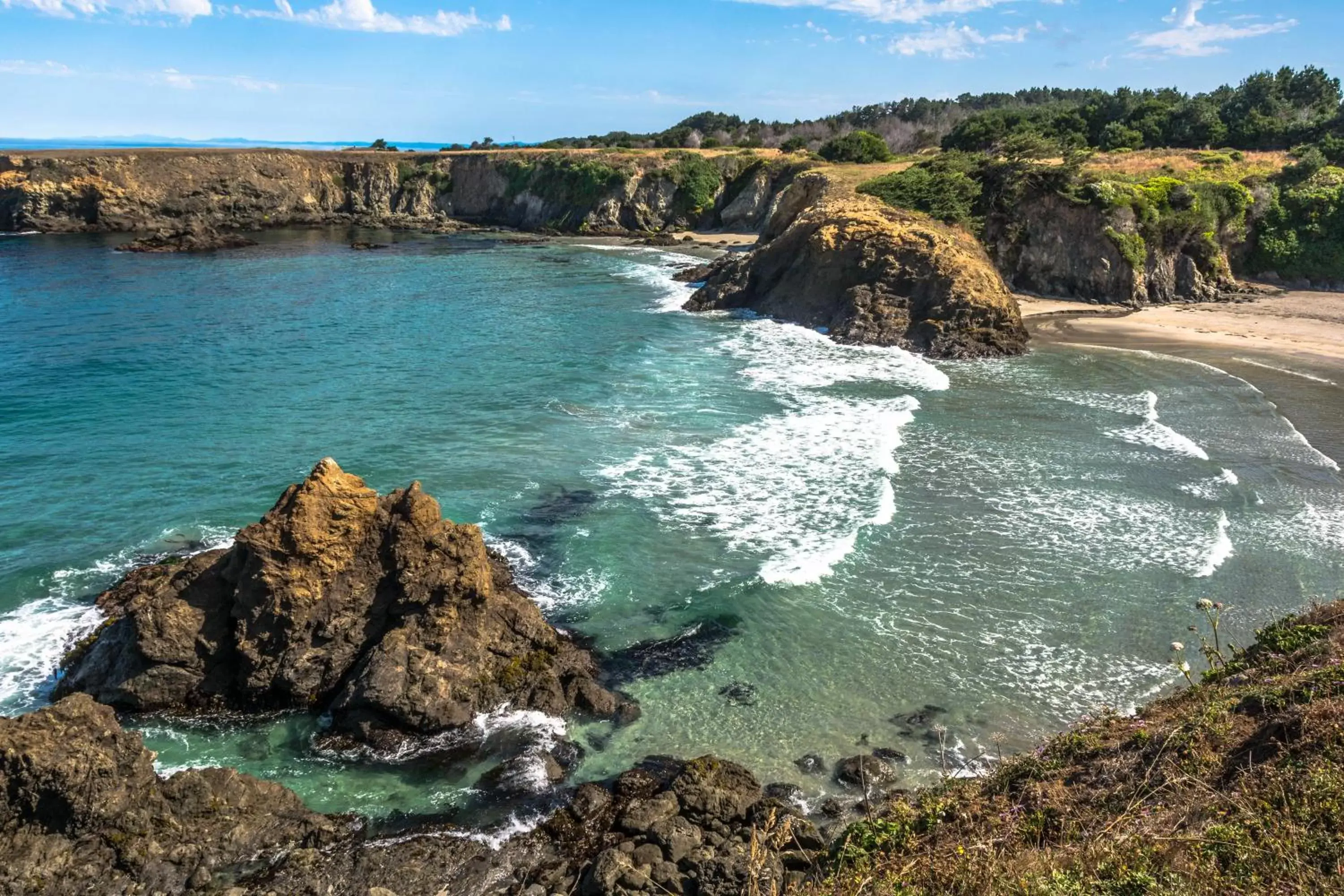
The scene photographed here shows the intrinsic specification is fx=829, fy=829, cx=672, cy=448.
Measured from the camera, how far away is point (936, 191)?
45.7 meters

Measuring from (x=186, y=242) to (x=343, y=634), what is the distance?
67.2 m

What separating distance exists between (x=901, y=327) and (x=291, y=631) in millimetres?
32022

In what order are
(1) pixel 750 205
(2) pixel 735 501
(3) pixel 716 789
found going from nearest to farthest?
(3) pixel 716 789 < (2) pixel 735 501 < (1) pixel 750 205

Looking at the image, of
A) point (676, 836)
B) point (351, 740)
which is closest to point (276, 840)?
point (351, 740)

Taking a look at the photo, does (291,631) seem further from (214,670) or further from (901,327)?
(901,327)

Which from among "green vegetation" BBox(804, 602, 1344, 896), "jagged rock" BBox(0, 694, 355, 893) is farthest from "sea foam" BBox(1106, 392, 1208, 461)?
"jagged rock" BBox(0, 694, 355, 893)

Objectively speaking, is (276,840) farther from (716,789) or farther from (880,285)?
(880,285)

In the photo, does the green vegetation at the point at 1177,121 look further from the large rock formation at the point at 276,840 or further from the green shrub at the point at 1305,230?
the large rock formation at the point at 276,840

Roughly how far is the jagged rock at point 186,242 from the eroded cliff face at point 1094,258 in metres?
59.6

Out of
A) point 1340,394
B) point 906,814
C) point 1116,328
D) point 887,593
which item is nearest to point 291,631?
point 906,814

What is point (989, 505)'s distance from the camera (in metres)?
20.9

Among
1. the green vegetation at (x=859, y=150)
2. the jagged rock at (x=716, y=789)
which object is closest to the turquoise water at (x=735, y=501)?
the jagged rock at (x=716, y=789)

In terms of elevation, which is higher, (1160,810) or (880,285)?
(880,285)

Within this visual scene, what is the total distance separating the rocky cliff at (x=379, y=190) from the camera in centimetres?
8000
